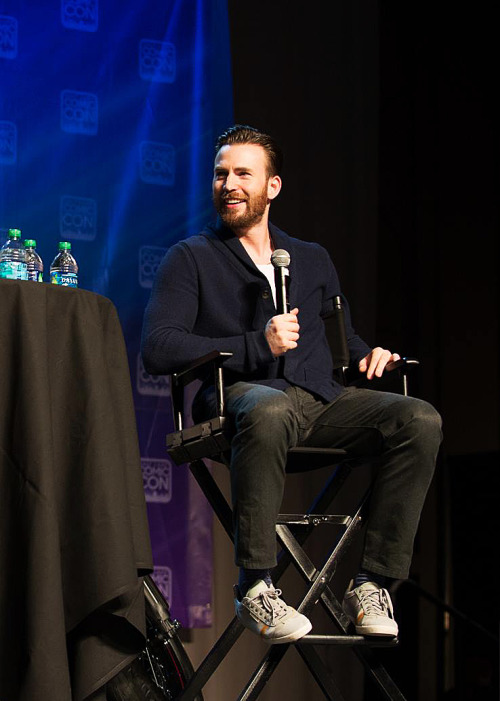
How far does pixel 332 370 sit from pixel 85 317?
1014mm

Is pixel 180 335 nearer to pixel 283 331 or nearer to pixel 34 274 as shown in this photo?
pixel 283 331

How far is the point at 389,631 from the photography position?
82.7 inches

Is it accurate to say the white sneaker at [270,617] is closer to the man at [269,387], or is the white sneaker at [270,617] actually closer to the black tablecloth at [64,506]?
the man at [269,387]

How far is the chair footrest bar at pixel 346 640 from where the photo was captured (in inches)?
80.8

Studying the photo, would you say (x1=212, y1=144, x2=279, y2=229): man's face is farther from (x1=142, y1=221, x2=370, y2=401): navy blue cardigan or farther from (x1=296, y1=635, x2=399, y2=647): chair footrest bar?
(x1=296, y1=635, x2=399, y2=647): chair footrest bar

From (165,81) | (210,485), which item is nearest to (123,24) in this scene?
(165,81)

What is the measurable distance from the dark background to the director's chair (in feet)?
3.67

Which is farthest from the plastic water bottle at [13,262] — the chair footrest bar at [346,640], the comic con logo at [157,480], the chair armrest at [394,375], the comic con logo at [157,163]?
the chair footrest bar at [346,640]

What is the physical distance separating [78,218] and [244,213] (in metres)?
0.73

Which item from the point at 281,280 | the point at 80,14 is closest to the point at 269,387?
the point at 281,280

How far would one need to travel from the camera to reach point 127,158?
10.7 ft

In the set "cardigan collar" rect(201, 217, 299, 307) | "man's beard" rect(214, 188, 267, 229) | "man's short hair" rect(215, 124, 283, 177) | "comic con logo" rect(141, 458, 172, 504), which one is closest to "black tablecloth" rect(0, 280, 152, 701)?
"cardigan collar" rect(201, 217, 299, 307)

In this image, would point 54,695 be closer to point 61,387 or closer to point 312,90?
point 61,387

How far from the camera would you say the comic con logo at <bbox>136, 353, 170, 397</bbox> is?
10.5 feet
